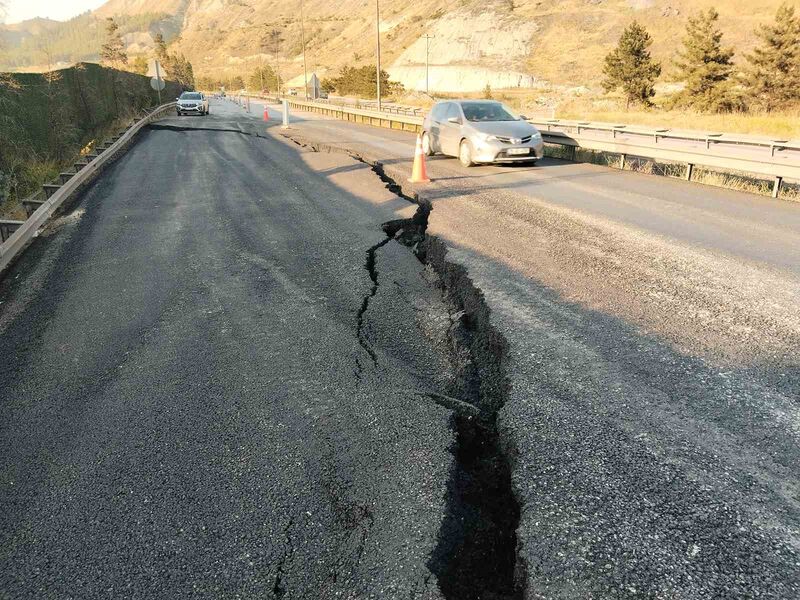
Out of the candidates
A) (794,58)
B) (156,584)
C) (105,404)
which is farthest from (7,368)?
(794,58)

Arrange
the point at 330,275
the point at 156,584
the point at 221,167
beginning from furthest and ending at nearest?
the point at 221,167 < the point at 330,275 < the point at 156,584

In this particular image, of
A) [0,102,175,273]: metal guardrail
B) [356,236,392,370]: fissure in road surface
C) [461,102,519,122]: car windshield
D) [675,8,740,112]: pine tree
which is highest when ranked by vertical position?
[675,8,740,112]: pine tree

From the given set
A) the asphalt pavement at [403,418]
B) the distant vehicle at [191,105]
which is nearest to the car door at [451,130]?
the asphalt pavement at [403,418]

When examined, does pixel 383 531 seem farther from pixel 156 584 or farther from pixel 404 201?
pixel 404 201

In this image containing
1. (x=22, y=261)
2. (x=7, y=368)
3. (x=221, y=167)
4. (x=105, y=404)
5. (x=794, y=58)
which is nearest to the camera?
(x=105, y=404)

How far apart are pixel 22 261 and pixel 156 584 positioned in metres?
5.57

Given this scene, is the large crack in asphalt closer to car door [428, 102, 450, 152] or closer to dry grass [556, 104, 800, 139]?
car door [428, 102, 450, 152]

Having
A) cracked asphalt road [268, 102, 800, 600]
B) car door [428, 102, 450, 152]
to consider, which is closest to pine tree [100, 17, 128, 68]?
car door [428, 102, 450, 152]

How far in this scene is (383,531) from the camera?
2.23 meters

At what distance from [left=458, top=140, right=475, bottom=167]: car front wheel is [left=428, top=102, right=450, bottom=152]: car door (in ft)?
4.35

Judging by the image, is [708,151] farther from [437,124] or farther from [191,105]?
[191,105]

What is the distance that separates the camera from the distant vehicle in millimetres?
33906

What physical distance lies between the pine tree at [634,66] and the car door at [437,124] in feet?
125

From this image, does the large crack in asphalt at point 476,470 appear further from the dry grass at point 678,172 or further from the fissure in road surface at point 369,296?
the dry grass at point 678,172
